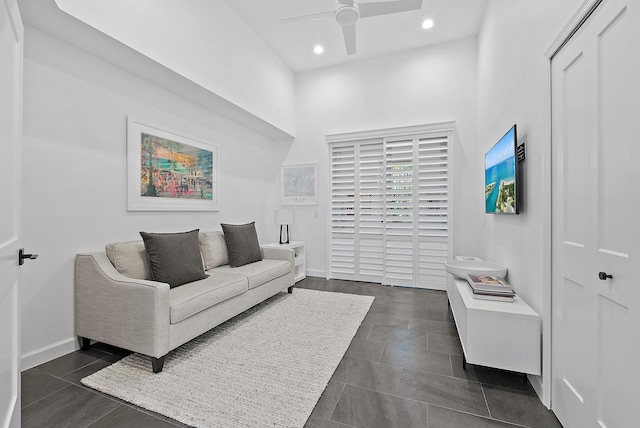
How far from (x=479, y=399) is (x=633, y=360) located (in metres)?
0.95

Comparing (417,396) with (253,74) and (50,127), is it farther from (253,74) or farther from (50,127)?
(253,74)

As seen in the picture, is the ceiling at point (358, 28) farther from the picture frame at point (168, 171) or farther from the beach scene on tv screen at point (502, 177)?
the beach scene on tv screen at point (502, 177)

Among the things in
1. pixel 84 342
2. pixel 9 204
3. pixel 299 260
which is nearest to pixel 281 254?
pixel 299 260

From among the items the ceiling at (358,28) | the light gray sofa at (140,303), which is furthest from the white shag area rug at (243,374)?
the ceiling at (358,28)

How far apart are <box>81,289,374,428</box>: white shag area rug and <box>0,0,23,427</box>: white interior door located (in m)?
0.68

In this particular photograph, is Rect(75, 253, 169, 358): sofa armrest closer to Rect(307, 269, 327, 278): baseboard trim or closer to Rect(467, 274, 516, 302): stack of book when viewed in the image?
Rect(467, 274, 516, 302): stack of book

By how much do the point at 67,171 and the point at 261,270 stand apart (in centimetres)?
194

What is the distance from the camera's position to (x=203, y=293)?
237 cm

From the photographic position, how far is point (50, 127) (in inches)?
85.9

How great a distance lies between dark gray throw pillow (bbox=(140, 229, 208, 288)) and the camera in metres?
2.48

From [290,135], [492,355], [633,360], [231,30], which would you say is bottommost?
[492,355]

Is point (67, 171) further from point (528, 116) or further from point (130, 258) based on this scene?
point (528, 116)

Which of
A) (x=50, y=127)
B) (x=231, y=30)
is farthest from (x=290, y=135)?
(x=50, y=127)

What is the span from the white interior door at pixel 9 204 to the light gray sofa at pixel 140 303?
0.68 meters
